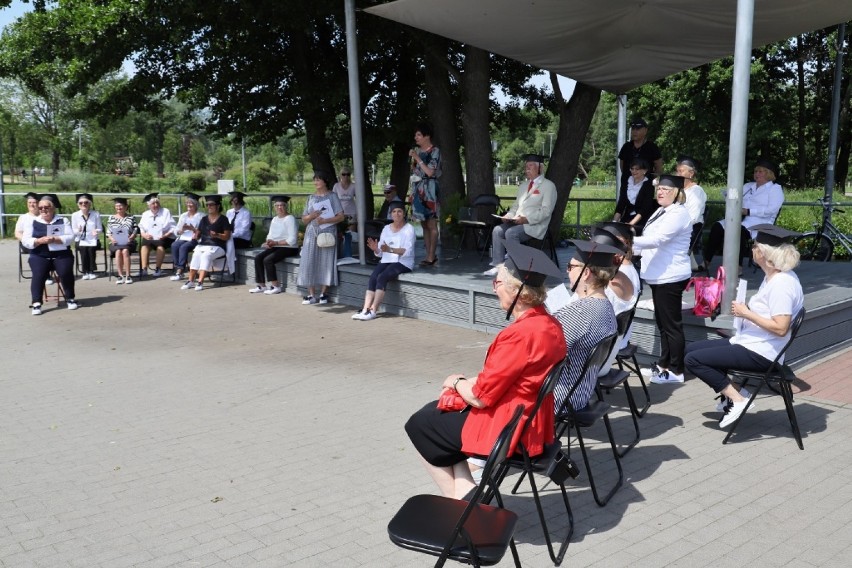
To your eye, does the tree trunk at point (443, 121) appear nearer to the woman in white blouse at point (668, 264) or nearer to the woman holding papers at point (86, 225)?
the woman holding papers at point (86, 225)

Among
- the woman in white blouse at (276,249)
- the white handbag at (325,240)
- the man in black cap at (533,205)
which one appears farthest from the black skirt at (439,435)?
the woman in white blouse at (276,249)

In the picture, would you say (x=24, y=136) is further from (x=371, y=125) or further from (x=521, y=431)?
(x=521, y=431)

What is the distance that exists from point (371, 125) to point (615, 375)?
1343 centimetres

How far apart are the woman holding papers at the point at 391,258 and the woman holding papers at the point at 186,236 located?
17.1 ft

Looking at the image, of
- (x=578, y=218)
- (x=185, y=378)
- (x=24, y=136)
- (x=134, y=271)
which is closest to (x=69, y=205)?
(x=134, y=271)

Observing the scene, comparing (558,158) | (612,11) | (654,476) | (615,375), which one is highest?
(612,11)

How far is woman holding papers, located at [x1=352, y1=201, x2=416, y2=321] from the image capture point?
10.6 meters

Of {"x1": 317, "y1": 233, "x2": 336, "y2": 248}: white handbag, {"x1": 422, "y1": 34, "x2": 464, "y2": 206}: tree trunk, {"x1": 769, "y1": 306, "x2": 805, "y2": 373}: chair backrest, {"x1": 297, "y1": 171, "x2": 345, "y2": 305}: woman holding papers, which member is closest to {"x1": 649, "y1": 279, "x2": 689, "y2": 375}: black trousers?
{"x1": 769, "y1": 306, "x2": 805, "y2": 373}: chair backrest

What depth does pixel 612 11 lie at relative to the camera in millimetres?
9859

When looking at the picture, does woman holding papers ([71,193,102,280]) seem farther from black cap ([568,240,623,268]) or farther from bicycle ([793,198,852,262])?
bicycle ([793,198,852,262])

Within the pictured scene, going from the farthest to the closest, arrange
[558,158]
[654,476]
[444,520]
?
[558,158]
[654,476]
[444,520]

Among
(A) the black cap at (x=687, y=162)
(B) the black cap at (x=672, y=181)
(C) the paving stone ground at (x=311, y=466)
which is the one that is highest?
(A) the black cap at (x=687, y=162)

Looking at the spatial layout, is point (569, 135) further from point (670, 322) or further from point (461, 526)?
point (461, 526)

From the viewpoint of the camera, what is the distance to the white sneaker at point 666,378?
7328mm
